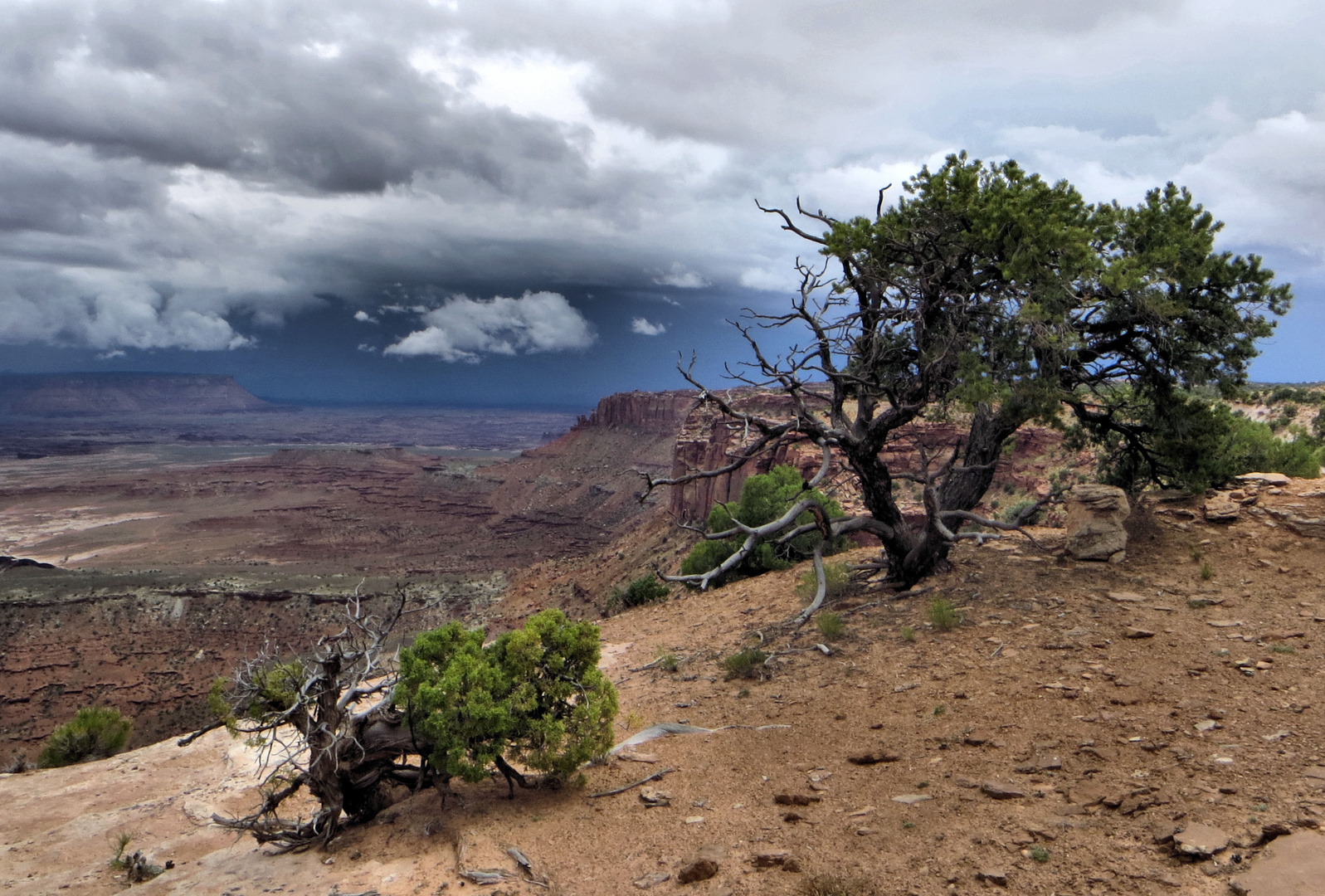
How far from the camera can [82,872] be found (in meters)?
A: 10.9

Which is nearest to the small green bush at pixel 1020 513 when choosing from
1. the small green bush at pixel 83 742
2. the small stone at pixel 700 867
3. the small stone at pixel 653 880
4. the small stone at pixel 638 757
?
the small stone at pixel 638 757

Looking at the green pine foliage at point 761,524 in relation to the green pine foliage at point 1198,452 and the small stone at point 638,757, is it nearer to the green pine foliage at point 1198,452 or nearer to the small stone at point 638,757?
the green pine foliage at point 1198,452

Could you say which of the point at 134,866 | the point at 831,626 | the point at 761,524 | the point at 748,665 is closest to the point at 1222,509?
the point at 831,626

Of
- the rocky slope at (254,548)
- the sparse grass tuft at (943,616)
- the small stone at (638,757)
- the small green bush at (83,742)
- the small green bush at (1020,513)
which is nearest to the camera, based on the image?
the small stone at (638,757)

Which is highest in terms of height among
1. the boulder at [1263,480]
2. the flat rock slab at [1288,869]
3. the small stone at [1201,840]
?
the boulder at [1263,480]

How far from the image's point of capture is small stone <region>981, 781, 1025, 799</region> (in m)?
6.31

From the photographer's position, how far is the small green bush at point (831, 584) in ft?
46.5

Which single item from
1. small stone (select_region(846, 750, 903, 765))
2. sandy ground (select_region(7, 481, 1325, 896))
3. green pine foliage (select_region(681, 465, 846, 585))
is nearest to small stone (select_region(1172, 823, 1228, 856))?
sandy ground (select_region(7, 481, 1325, 896))

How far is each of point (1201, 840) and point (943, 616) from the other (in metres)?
5.85

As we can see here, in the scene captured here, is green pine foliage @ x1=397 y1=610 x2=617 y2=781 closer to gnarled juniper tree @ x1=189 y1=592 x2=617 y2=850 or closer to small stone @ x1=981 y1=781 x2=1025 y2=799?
gnarled juniper tree @ x1=189 y1=592 x2=617 y2=850

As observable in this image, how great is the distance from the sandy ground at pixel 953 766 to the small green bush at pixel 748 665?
342mm

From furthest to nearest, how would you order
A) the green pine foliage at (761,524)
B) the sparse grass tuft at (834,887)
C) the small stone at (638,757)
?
the green pine foliage at (761,524) → the small stone at (638,757) → the sparse grass tuft at (834,887)

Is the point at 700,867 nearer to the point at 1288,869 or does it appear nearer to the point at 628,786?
the point at 628,786

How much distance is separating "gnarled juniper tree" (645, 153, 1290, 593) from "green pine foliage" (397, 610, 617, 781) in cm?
274
